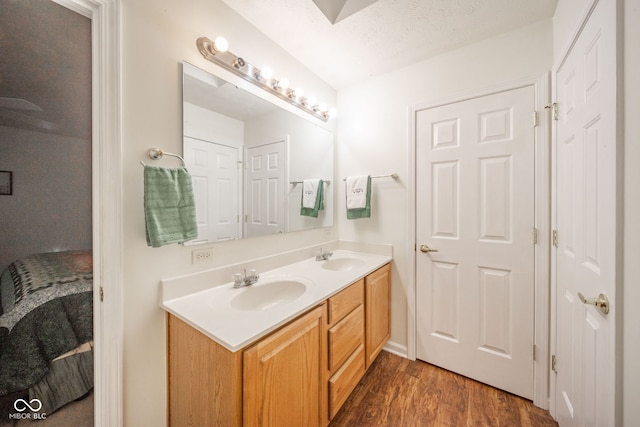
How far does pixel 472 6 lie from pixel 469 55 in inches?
14.8

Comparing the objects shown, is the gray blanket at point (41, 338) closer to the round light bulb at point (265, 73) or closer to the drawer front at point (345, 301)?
the drawer front at point (345, 301)

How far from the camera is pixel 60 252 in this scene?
1.39m

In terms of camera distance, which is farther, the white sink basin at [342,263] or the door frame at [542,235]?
the white sink basin at [342,263]

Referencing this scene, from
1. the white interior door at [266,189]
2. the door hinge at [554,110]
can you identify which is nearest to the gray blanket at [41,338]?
the white interior door at [266,189]

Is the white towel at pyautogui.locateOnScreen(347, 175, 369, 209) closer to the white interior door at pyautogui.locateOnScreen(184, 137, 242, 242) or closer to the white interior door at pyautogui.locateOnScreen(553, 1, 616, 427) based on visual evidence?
the white interior door at pyautogui.locateOnScreen(184, 137, 242, 242)

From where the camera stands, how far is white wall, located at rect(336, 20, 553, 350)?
1523 mm

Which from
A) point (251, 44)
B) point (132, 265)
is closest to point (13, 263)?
point (132, 265)

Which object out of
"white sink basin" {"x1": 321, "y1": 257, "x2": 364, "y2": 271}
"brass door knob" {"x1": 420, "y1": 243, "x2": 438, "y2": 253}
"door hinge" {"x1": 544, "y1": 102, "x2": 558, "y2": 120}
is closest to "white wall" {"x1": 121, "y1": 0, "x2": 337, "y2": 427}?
"white sink basin" {"x1": 321, "y1": 257, "x2": 364, "y2": 271}

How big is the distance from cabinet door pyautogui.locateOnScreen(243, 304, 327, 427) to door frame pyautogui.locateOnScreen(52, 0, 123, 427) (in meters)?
0.62

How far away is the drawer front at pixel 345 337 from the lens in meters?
1.24

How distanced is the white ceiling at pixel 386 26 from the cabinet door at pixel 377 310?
1649mm

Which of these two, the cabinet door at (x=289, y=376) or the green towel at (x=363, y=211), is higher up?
the green towel at (x=363, y=211)

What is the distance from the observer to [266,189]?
162cm

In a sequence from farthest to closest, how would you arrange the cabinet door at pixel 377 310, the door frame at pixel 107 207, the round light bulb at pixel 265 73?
the cabinet door at pixel 377 310 → the round light bulb at pixel 265 73 → the door frame at pixel 107 207
